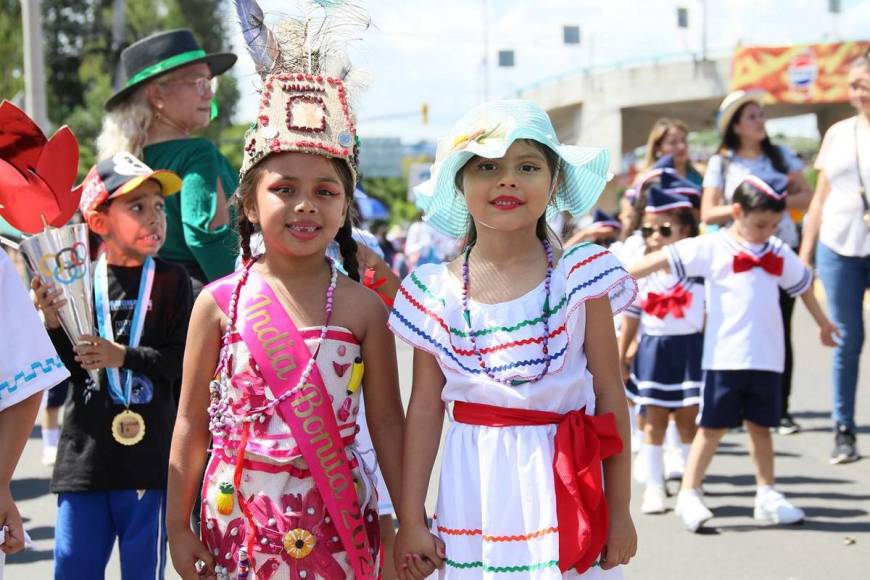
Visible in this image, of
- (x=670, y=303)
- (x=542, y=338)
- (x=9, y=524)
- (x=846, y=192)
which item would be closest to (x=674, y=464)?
(x=670, y=303)

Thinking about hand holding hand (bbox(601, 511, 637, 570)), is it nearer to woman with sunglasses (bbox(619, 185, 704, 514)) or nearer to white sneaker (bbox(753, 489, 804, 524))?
white sneaker (bbox(753, 489, 804, 524))

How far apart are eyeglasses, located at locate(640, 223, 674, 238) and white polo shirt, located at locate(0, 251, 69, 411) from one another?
422 cm

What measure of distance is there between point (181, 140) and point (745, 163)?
4472mm

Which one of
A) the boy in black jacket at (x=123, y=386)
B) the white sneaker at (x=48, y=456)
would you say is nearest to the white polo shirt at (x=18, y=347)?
the boy in black jacket at (x=123, y=386)

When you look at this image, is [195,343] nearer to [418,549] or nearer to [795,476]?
[418,549]

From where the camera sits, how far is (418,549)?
9.97ft

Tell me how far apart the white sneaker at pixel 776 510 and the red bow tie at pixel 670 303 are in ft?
4.18

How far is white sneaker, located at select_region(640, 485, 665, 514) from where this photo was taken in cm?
628

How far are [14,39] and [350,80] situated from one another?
26575mm

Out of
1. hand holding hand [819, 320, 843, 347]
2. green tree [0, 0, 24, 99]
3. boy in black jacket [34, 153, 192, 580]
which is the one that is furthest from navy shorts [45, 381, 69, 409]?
green tree [0, 0, 24, 99]

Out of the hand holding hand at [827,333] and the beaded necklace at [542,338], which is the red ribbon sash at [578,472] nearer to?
the beaded necklace at [542,338]

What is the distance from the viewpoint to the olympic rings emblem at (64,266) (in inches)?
154

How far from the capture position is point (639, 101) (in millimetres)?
40062

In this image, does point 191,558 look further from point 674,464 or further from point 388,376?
point 674,464
